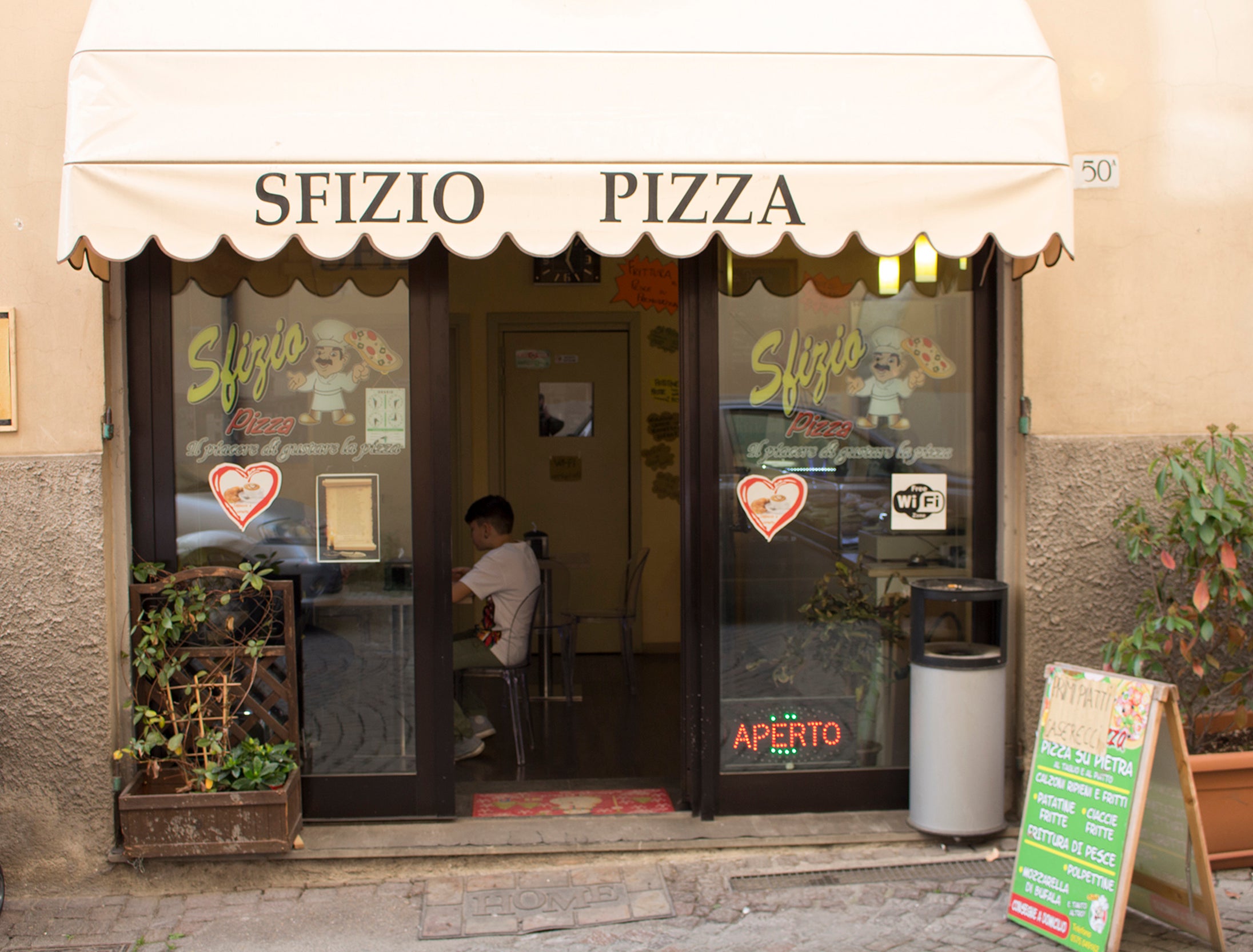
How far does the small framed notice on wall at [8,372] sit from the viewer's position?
3.93 meters

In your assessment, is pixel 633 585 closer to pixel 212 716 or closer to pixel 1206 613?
pixel 212 716

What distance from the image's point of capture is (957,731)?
4.07 m

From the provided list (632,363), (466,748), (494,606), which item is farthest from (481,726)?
(632,363)

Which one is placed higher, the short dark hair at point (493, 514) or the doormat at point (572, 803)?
the short dark hair at point (493, 514)

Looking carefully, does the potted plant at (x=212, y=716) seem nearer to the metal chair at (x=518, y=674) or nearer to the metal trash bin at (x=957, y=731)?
the metal chair at (x=518, y=674)

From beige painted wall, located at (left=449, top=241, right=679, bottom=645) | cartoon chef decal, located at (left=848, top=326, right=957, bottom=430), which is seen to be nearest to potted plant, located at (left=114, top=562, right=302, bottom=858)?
cartoon chef decal, located at (left=848, top=326, right=957, bottom=430)

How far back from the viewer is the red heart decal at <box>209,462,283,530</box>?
13.8 feet

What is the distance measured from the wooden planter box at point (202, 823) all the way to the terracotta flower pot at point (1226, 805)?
11.0 ft

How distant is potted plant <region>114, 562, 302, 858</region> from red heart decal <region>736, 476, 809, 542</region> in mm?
1828

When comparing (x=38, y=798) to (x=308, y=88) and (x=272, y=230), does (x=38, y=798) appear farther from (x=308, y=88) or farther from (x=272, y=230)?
(x=308, y=88)

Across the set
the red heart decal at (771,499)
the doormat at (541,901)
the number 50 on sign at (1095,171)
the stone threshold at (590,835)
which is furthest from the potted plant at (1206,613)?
the doormat at (541,901)

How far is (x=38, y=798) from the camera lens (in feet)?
13.0

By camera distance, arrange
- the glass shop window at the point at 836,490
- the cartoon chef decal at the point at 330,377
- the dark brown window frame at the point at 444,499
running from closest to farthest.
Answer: the dark brown window frame at the point at 444,499
the cartoon chef decal at the point at 330,377
the glass shop window at the point at 836,490

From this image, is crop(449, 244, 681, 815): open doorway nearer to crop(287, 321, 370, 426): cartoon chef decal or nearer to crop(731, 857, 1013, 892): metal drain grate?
crop(287, 321, 370, 426): cartoon chef decal
